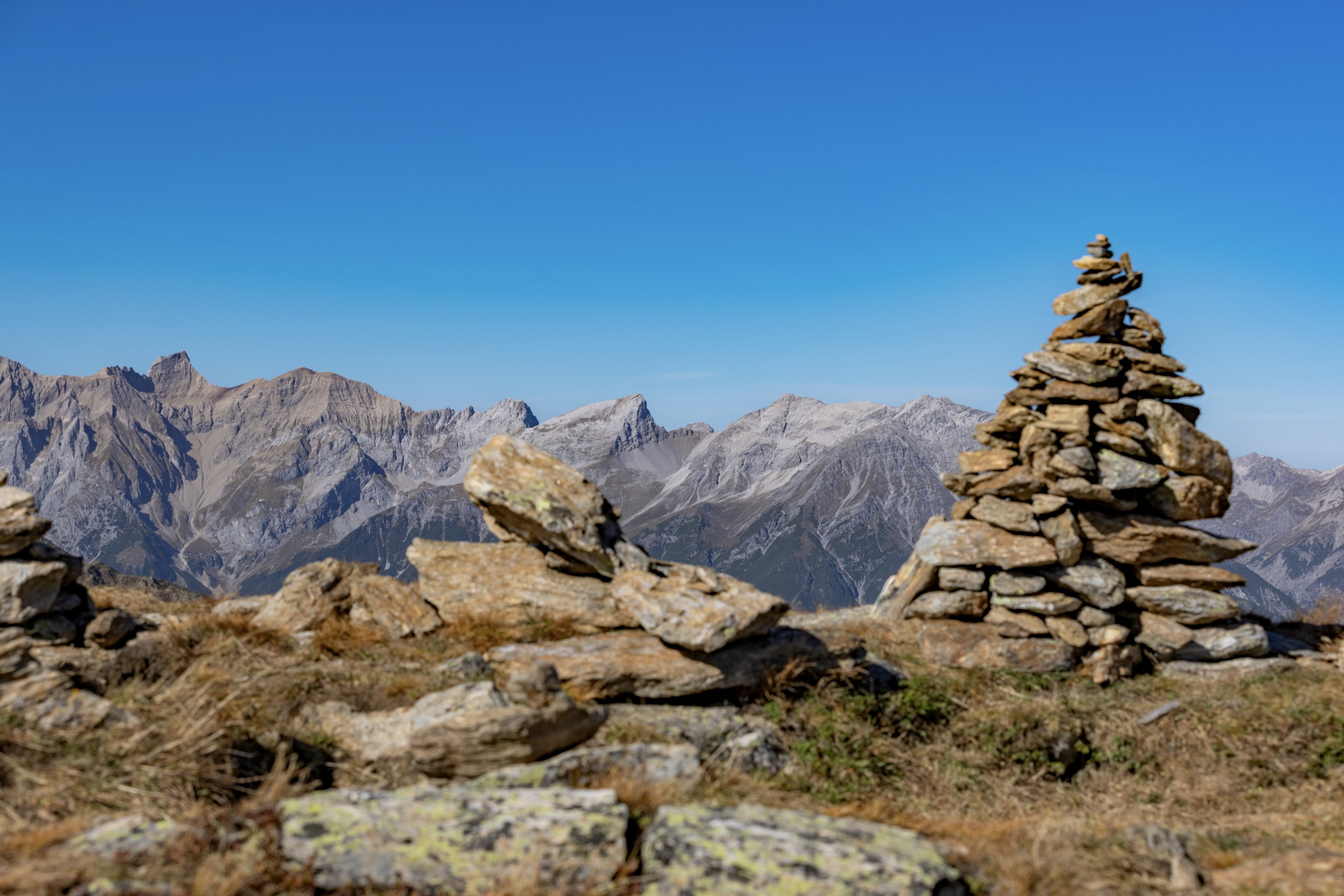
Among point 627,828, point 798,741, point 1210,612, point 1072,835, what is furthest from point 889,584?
point 627,828

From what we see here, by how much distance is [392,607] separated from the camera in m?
16.2

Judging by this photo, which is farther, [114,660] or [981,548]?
[981,548]

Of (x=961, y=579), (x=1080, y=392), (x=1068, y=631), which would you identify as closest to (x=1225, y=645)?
(x=1068, y=631)

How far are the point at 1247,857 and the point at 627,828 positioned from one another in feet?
23.4

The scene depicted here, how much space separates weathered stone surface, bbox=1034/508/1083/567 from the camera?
57.5 ft

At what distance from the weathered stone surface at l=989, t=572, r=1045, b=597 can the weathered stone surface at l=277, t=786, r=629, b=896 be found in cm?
1235

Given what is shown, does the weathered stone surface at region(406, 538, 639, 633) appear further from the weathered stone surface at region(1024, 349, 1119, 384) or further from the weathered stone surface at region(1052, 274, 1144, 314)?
the weathered stone surface at region(1052, 274, 1144, 314)

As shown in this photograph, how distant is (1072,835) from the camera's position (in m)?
9.62

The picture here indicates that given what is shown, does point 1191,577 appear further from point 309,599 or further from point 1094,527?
point 309,599

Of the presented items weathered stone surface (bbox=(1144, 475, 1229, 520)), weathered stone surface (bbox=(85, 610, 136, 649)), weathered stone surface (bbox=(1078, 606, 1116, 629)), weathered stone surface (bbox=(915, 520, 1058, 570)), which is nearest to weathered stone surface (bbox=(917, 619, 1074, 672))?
weathered stone surface (bbox=(1078, 606, 1116, 629))

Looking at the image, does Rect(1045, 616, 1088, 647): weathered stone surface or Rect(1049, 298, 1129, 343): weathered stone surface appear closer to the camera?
Rect(1045, 616, 1088, 647): weathered stone surface

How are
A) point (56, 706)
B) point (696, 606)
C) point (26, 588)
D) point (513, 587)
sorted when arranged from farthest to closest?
1. point (513, 587)
2. point (26, 588)
3. point (696, 606)
4. point (56, 706)

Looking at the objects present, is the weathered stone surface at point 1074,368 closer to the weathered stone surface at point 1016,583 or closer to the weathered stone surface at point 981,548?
the weathered stone surface at point 981,548

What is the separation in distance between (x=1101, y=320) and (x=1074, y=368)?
1492 mm
